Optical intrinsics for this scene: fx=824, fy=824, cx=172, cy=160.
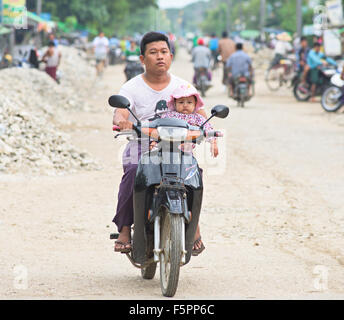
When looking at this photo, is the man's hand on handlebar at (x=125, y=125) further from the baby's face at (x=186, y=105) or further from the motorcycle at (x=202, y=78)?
the motorcycle at (x=202, y=78)

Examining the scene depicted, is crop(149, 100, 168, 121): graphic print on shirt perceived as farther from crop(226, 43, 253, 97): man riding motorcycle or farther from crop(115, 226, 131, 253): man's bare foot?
crop(226, 43, 253, 97): man riding motorcycle

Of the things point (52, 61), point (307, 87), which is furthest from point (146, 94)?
point (52, 61)

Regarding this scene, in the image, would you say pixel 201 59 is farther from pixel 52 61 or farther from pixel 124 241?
pixel 124 241

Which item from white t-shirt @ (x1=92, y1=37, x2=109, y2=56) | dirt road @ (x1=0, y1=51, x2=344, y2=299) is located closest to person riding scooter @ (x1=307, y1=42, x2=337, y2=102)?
dirt road @ (x1=0, y1=51, x2=344, y2=299)

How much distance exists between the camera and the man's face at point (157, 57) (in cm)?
572

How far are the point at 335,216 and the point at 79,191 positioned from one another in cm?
319

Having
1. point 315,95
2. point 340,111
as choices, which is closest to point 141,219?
point 340,111

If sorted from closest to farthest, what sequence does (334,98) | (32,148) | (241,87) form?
(32,148), (334,98), (241,87)

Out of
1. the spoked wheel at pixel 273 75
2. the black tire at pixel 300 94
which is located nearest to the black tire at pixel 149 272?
the black tire at pixel 300 94

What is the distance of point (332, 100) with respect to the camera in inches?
792

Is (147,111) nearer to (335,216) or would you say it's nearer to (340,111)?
(335,216)

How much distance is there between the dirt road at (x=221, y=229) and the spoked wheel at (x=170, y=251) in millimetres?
141

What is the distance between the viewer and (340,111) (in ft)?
68.4

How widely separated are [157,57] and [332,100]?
1494 centimetres
